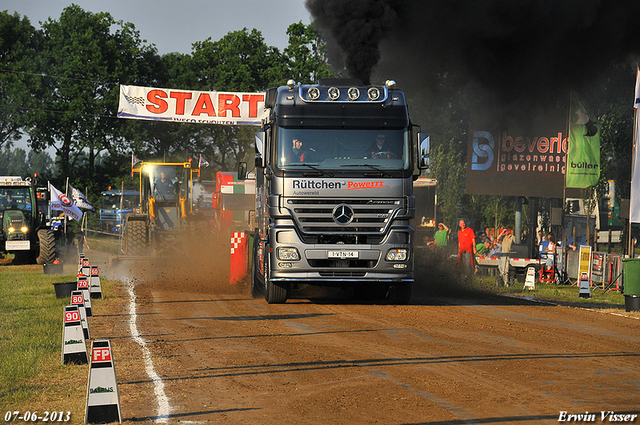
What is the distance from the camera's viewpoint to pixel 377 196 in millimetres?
13289

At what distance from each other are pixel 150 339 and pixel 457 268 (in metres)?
13.1

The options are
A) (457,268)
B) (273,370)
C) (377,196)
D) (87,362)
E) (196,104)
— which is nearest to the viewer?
(273,370)

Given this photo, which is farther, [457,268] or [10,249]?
[10,249]

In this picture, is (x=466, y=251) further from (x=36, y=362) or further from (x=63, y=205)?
(x=63, y=205)

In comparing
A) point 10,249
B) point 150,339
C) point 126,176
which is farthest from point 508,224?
point 150,339

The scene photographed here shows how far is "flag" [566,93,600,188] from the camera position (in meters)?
28.6

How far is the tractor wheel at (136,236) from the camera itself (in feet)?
87.4

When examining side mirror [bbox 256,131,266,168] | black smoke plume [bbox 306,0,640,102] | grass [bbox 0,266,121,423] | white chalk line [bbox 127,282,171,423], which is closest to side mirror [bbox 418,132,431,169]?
side mirror [bbox 256,131,266,168]

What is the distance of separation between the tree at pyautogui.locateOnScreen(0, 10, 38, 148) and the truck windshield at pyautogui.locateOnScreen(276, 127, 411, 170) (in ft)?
158

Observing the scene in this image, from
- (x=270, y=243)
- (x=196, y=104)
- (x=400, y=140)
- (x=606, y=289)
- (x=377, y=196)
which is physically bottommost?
(x=606, y=289)

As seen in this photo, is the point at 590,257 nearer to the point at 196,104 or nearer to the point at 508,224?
the point at 196,104

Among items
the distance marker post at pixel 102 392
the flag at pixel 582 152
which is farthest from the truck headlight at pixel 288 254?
the flag at pixel 582 152

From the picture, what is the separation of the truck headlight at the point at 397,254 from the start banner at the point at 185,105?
52.1 feet

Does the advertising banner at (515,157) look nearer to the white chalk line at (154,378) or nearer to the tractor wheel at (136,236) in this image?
the tractor wheel at (136,236)
